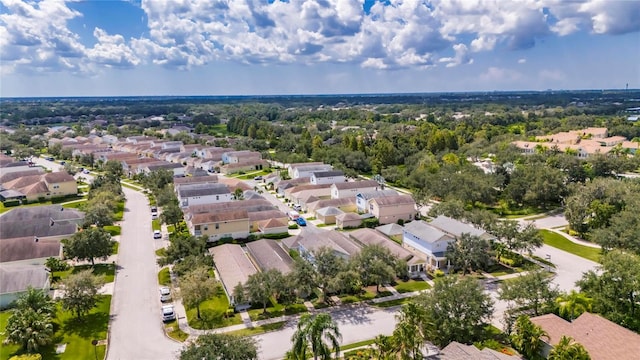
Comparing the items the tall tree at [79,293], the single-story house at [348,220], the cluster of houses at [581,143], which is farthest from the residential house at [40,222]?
the cluster of houses at [581,143]

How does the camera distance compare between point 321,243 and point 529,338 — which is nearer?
point 529,338

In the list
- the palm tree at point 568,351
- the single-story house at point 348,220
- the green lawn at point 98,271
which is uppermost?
the palm tree at point 568,351

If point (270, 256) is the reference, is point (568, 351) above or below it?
above

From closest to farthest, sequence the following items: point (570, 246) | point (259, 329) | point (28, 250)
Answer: point (259, 329)
point (28, 250)
point (570, 246)

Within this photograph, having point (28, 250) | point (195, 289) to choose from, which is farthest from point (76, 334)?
point (28, 250)

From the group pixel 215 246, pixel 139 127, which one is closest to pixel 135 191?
pixel 215 246

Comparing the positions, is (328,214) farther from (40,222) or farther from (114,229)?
(40,222)

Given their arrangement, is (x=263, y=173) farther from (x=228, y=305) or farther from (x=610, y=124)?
(x=610, y=124)

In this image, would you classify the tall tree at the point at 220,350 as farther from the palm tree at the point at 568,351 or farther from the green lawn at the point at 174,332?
the palm tree at the point at 568,351
